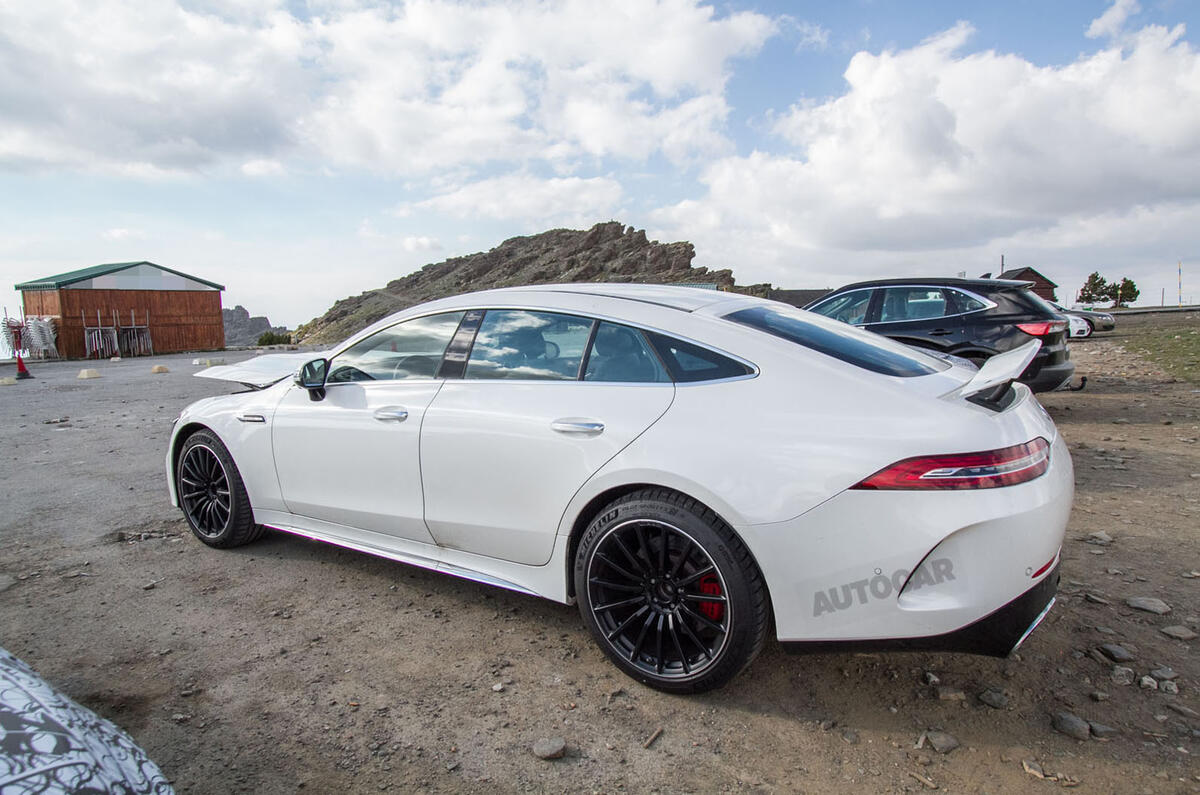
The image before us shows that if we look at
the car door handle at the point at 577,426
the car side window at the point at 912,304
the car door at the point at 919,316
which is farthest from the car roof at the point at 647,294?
the car side window at the point at 912,304

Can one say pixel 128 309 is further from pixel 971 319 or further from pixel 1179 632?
pixel 1179 632

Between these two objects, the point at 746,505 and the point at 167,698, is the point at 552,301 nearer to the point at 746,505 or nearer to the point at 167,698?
the point at 746,505

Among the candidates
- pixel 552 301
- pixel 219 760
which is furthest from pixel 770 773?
pixel 552 301

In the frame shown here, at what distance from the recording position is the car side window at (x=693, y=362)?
2.57m

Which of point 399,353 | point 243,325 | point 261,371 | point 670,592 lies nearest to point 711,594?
point 670,592

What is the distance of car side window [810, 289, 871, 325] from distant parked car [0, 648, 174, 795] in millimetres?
7759

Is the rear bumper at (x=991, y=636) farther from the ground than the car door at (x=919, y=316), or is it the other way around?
→ the car door at (x=919, y=316)

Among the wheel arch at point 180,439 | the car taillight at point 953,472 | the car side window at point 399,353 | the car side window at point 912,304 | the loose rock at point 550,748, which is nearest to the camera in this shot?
the car taillight at point 953,472

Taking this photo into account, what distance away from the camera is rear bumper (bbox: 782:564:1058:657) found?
2.21 metres

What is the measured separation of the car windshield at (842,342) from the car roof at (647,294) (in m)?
0.17

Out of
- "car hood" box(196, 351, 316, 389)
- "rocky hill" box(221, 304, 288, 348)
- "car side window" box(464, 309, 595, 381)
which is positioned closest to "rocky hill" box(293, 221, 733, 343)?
"rocky hill" box(221, 304, 288, 348)

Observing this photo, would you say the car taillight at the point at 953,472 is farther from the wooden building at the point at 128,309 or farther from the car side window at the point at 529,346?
the wooden building at the point at 128,309

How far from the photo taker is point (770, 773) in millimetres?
2221

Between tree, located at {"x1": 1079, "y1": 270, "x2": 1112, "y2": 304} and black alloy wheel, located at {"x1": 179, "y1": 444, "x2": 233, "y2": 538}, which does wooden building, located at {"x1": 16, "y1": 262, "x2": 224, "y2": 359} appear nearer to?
black alloy wheel, located at {"x1": 179, "y1": 444, "x2": 233, "y2": 538}
